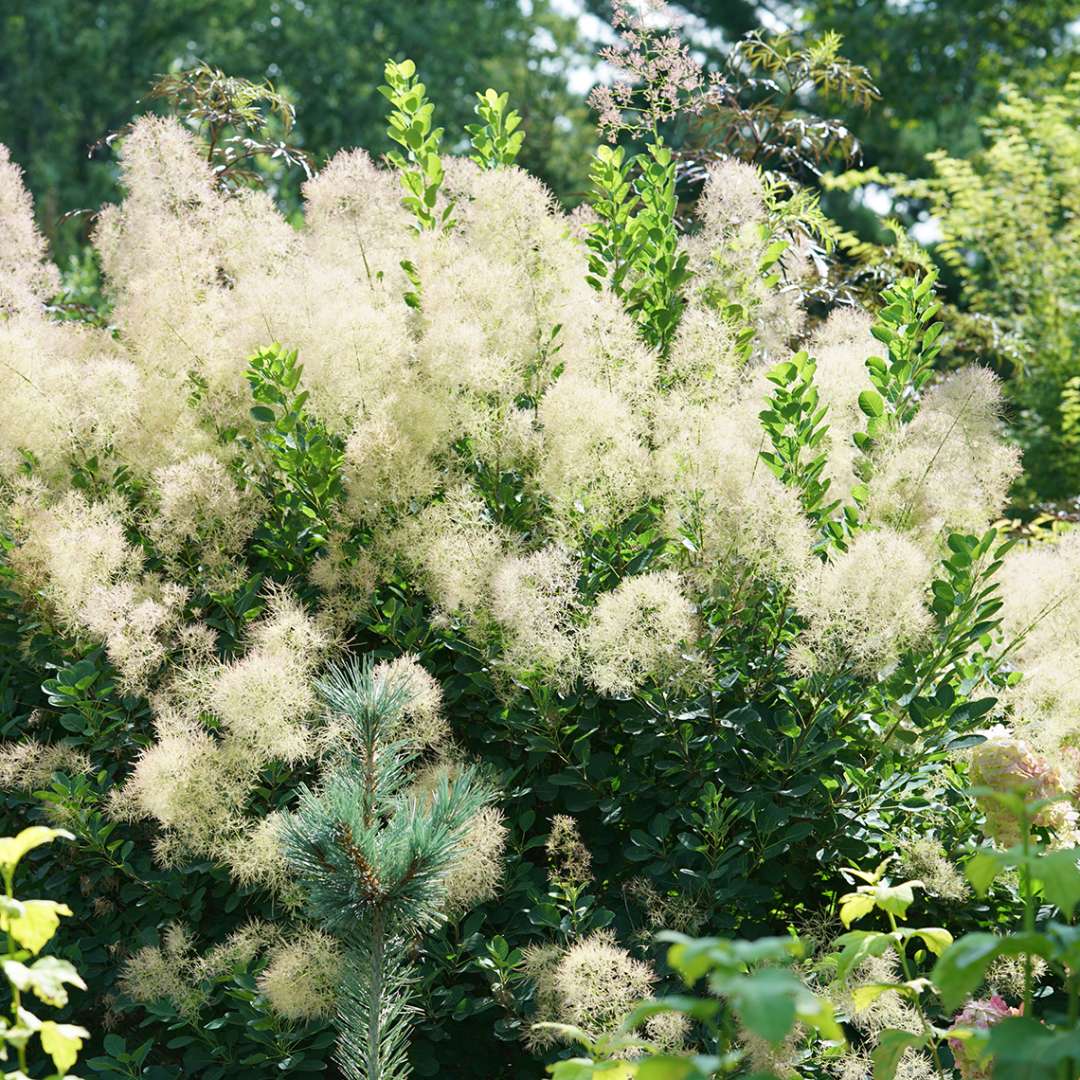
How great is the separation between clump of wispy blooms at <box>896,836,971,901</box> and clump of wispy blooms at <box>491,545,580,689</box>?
71 centimetres

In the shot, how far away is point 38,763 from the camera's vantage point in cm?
A: 271

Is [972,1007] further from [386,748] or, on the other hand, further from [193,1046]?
[193,1046]

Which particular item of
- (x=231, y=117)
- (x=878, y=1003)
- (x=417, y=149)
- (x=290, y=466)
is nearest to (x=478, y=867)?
(x=878, y=1003)

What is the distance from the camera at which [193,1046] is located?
2.47 metres

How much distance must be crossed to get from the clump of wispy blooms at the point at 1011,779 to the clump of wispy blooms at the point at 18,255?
2481 mm

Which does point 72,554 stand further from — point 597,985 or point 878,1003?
point 878,1003

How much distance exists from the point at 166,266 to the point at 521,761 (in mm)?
1450

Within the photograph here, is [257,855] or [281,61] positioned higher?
[257,855]

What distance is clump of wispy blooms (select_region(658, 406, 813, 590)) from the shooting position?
7.65ft

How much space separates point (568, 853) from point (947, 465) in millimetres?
1059

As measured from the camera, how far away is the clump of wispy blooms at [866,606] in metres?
2.22

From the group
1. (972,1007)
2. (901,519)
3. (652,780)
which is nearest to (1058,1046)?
(972,1007)

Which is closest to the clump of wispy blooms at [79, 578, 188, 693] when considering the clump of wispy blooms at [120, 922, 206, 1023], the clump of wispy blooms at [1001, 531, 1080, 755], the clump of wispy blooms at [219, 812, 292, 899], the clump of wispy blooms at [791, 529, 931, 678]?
the clump of wispy blooms at [219, 812, 292, 899]

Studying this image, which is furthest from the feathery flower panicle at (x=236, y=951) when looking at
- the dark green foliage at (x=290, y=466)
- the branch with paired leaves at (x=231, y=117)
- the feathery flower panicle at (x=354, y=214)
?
the branch with paired leaves at (x=231, y=117)
